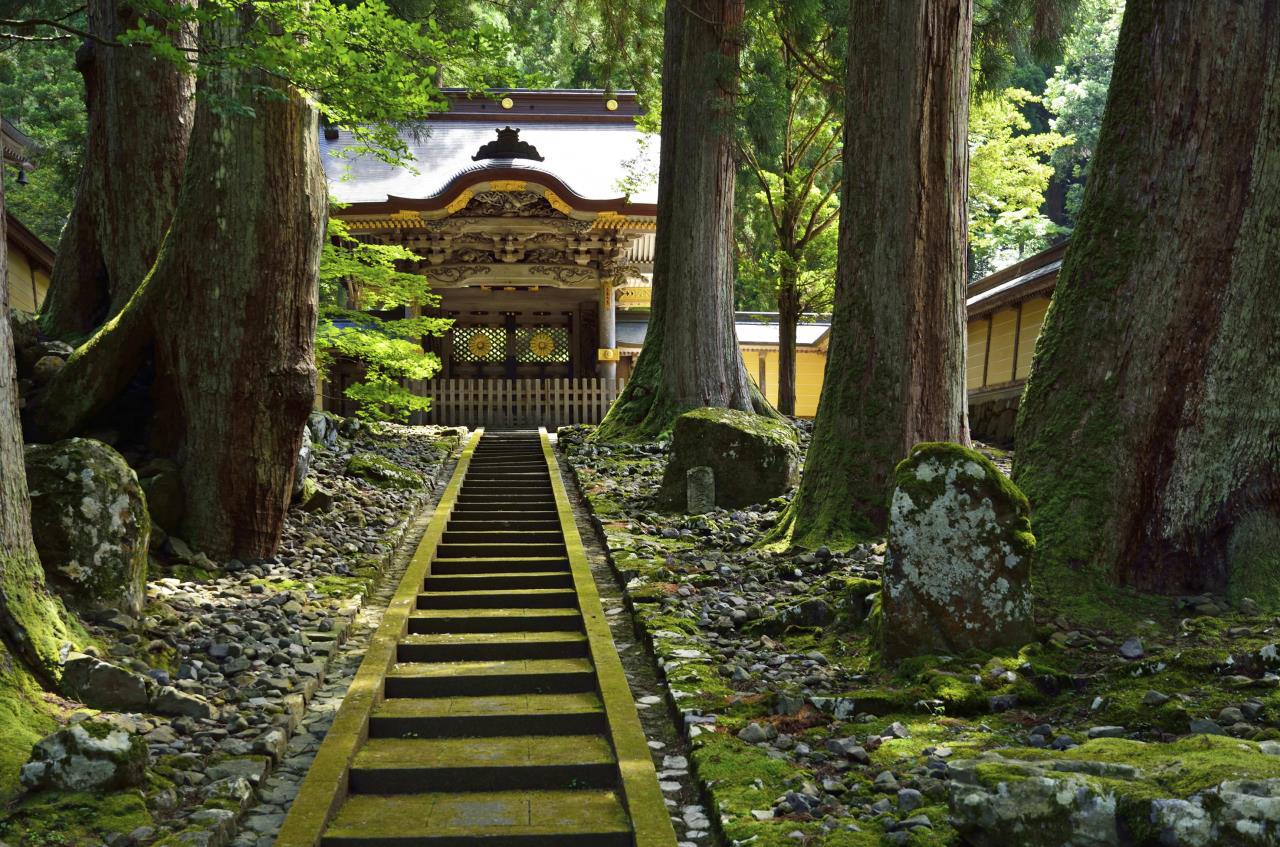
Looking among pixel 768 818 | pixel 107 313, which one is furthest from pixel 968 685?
pixel 107 313

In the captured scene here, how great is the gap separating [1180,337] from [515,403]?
15.0 metres

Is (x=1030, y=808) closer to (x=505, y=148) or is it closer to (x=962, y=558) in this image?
(x=962, y=558)

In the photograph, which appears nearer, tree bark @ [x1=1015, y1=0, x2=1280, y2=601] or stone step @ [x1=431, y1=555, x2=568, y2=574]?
tree bark @ [x1=1015, y1=0, x2=1280, y2=601]

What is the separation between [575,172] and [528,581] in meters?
16.8

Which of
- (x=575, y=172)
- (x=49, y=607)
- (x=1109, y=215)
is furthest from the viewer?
(x=575, y=172)

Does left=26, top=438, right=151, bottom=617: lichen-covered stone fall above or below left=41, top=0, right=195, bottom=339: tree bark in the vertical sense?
below

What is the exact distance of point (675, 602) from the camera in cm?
702

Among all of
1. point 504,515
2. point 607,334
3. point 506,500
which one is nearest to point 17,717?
point 504,515

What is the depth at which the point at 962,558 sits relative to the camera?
5.18m

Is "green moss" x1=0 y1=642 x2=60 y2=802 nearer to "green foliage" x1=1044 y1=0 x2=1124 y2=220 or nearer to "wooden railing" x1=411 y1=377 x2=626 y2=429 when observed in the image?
"wooden railing" x1=411 y1=377 x2=626 y2=429

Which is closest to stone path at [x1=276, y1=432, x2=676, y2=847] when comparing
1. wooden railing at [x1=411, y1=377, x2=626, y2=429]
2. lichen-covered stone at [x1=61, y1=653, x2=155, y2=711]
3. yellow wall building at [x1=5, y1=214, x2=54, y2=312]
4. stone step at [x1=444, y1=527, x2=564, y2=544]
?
lichen-covered stone at [x1=61, y1=653, x2=155, y2=711]

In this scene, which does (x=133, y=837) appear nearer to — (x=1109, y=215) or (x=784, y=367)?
(x=1109, y=215)

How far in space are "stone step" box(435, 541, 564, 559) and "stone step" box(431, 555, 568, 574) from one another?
33cm

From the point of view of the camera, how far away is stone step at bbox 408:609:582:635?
7198mm
